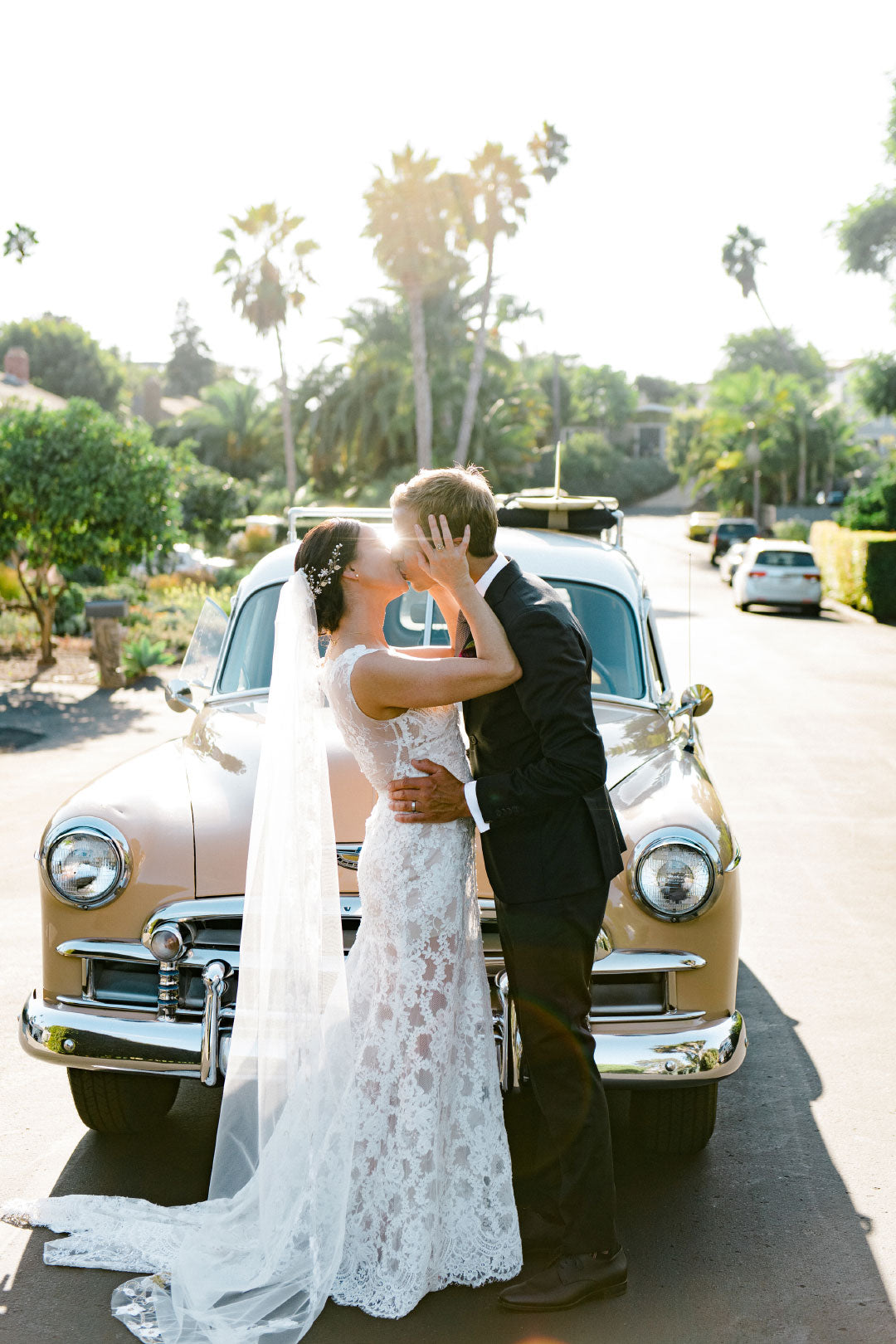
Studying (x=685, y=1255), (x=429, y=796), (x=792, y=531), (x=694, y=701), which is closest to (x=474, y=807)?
(x=429, y=796)

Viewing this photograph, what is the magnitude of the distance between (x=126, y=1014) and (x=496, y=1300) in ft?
4.34

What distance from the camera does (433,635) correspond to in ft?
17.2

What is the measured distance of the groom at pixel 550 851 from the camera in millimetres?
3160

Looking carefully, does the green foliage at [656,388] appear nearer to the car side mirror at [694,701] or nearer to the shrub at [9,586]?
the shrub at [9,586]

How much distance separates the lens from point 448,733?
3.48 m

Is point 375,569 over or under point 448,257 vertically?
under

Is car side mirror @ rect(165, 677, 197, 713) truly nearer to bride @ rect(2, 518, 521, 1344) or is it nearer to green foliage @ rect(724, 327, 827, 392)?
bride @ rect(2, 518, 521, 1344)

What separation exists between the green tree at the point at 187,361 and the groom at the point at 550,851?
10157 cm

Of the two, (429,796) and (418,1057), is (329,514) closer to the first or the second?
(429,796)

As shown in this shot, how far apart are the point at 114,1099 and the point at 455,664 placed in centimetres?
205

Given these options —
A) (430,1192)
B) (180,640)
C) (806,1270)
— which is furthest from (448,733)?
(180,640)

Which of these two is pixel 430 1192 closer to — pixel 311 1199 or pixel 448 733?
pixel 311 1199

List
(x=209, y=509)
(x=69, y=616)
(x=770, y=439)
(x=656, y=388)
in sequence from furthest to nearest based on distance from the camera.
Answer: (x=656, y=388), (x=770, y=439), (x=209, y=509), (x=69, y=616)

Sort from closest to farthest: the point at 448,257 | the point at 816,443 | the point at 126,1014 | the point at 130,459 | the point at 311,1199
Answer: the point at 311,1199 < the point at 126,1014 < the point at 130,459 < the point at 448,257 < the point at 816,443
